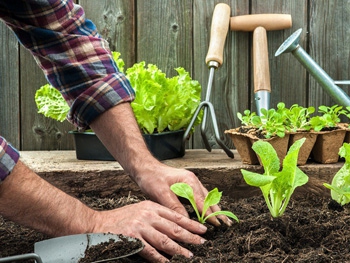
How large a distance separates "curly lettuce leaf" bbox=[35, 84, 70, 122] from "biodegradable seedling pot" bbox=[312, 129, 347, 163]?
103cm

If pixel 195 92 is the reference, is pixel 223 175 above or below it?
below

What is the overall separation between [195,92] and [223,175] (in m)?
0.65

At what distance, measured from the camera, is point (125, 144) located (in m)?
1.56

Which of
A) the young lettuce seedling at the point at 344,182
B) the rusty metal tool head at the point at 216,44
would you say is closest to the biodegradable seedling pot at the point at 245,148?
the rusty metal tool head at the point at 216,44

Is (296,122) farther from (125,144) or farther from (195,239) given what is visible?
(195,239)

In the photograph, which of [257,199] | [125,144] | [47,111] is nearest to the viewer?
[125,144]

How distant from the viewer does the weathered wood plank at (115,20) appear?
2.65 metres

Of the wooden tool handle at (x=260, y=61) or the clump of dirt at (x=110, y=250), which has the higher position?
the wooden tool handle at (x=260, y=61)

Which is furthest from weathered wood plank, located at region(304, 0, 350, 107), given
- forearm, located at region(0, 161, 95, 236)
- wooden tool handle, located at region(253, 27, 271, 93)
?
forearm, located at region(0, 161, 95, 236)

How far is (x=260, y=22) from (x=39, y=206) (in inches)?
64.7

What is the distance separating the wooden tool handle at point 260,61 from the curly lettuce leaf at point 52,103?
0.80 m

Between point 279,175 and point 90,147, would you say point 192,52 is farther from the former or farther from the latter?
point 279,175

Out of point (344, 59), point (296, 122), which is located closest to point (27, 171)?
point (296, 122)

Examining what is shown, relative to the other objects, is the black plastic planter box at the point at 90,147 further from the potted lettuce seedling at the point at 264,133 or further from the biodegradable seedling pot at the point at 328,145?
the biodegradable seedling pot at the point at 328,145
